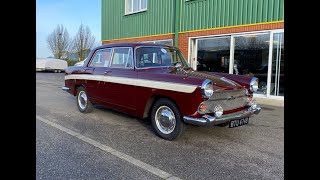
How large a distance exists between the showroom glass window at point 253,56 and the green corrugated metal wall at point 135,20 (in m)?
3.64

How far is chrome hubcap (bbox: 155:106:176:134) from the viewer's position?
4.79 metres

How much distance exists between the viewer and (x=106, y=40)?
16469 millimetres

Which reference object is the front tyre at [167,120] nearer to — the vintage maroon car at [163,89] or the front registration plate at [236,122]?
the vintage maroon car at [163,89]

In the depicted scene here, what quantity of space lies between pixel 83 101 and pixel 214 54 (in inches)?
228

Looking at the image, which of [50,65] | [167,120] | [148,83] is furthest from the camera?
[50,65]

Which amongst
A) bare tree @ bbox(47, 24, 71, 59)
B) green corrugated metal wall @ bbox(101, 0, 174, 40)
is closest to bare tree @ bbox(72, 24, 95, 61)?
bare tree @ bbox(47, 24, 71, 59)

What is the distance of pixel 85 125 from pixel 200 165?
10.1ft

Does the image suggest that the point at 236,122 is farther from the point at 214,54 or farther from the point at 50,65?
the point at 50,65

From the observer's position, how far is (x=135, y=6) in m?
14.6

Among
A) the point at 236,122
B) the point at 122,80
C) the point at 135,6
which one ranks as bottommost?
the point at 236,122

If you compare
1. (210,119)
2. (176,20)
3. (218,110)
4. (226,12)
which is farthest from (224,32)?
(210,119)
